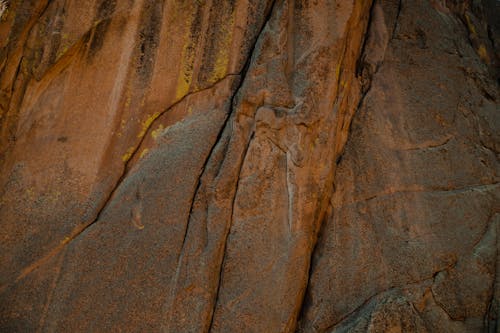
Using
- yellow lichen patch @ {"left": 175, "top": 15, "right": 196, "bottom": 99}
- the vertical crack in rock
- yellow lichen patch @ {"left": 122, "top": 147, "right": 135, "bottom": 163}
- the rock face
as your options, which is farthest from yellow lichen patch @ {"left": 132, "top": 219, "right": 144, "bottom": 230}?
yellow lichen patch @ {"left": 175, "top": 15, "right": 196, "bottom": 99}

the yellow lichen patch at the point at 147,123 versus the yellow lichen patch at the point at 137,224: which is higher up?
the yellow lichen patch at the point at 147,123

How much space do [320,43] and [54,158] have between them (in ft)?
10.2

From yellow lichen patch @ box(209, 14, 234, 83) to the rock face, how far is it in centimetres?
2

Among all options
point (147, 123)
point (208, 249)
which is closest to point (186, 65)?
point (147, 123)

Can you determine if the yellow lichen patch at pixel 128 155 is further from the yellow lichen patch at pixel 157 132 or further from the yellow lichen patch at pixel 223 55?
the yellow lichen patch at pixel 223 55

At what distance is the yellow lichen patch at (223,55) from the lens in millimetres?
5426

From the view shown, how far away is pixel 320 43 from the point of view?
5480 mm

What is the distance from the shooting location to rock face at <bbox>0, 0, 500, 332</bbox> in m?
4.71

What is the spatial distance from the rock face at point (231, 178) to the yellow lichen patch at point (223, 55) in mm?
17

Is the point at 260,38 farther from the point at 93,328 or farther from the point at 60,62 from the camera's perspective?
the point at 93,328

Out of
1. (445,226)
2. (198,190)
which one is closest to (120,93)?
(198,190)

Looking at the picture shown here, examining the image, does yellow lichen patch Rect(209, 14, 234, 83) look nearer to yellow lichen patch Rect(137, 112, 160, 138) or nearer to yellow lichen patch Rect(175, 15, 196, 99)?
yellow lichen patch Rect(175, 15, 196, 99)

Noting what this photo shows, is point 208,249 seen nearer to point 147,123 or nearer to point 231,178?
point 231,178

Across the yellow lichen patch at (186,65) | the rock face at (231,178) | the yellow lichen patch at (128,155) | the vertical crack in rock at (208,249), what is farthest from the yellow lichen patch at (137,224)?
the yellow lichen patch at (186,65)
